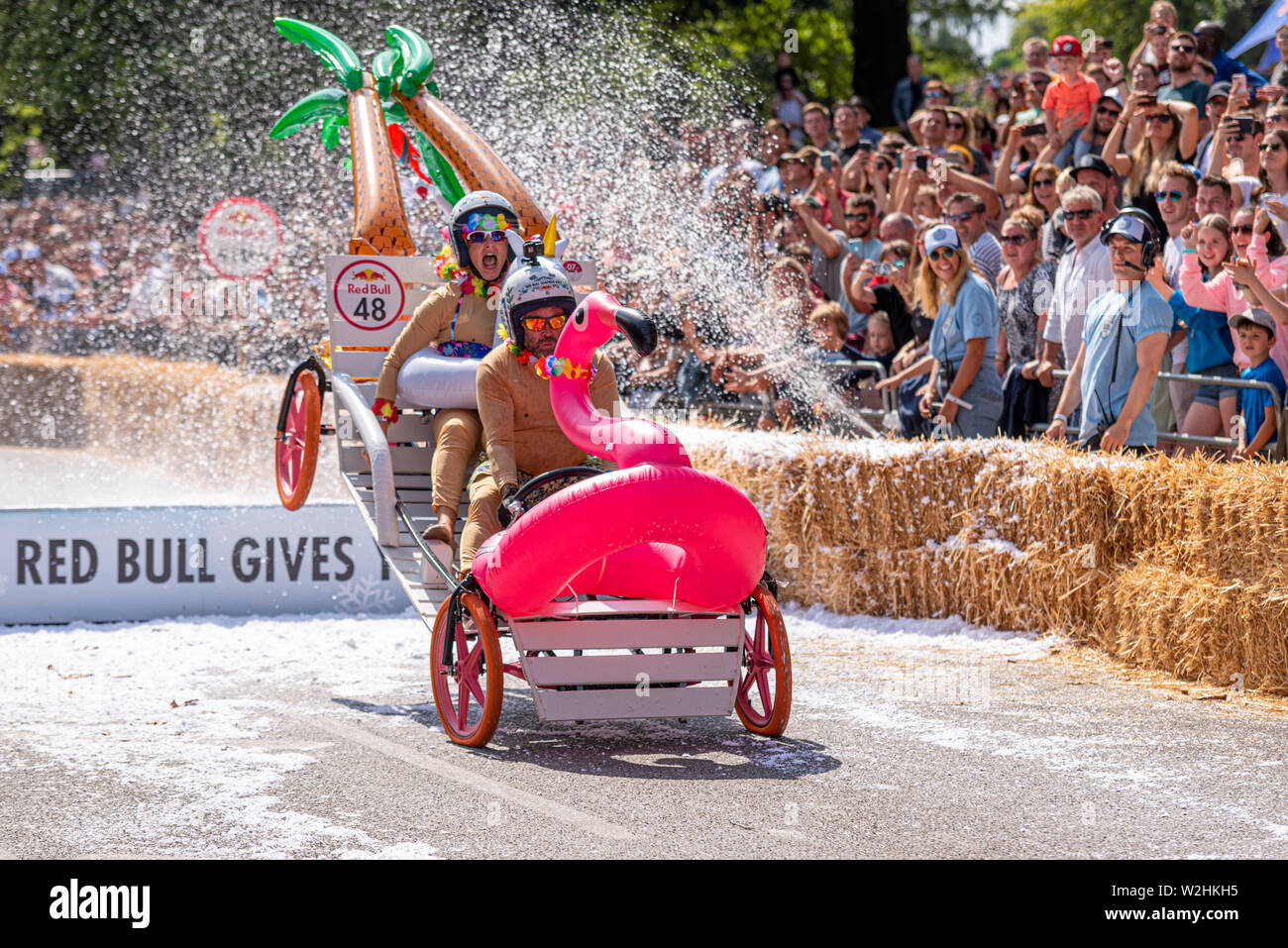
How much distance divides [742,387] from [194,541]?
14.0ft

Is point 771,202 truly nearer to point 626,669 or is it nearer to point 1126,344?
point 1126,344

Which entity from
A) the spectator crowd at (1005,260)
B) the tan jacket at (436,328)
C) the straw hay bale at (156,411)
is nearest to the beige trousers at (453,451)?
the tan jacket at (436,328)

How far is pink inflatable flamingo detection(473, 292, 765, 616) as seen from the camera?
252 inches

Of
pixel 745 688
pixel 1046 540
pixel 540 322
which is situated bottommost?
pixel 745 688

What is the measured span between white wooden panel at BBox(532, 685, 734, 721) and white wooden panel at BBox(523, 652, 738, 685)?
0.05m

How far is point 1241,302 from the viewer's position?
9453 mm

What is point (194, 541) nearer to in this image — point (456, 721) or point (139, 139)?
point (456, 721)

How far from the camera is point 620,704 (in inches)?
271

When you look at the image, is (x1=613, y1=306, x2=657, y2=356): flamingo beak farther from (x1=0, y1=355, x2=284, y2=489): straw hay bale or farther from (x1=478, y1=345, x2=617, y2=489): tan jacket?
(x1=0, y1=355, x2=284, y2=489): straw hay bale

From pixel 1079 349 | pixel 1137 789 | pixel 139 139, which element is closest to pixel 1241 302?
pixel 1079 349

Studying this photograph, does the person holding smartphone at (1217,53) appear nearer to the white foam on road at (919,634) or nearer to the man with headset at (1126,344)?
the man with headset at (1126,344)

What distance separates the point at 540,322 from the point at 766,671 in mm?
1905

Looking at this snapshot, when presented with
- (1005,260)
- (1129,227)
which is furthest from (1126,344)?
(1005,260)

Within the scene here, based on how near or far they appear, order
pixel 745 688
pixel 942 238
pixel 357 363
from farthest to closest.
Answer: pixel 942 238, pixel 357 363, pixel 745 688
